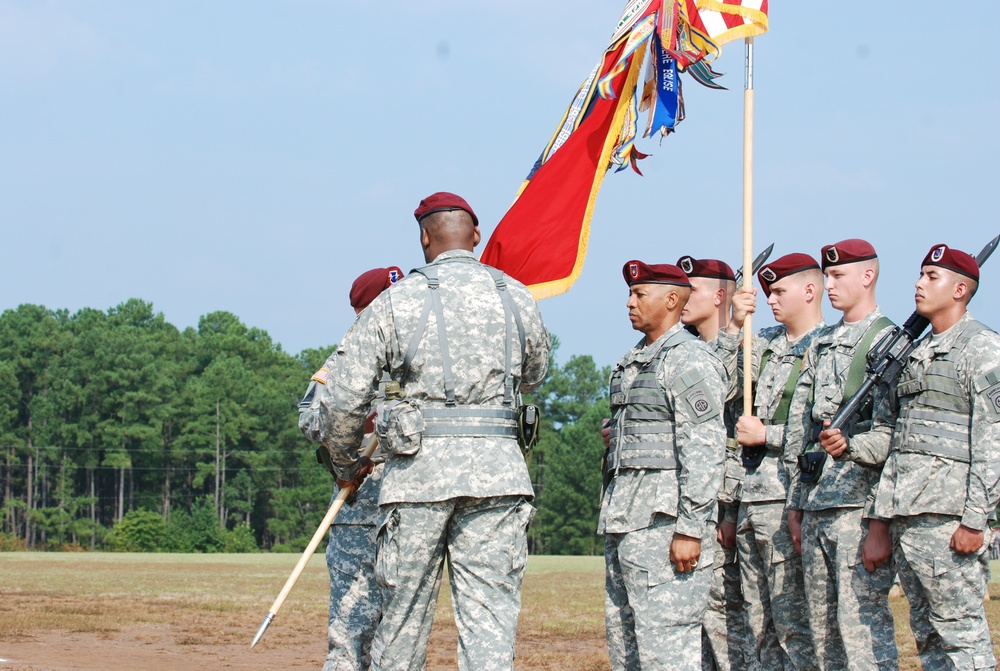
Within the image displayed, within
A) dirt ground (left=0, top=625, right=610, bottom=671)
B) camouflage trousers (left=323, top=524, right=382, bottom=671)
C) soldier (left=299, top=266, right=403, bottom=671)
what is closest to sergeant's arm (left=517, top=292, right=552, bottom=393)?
soldier (left=299, top=266, right=403, bottom=671)

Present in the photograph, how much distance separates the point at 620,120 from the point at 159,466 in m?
79.8

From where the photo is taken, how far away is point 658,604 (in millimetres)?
6215

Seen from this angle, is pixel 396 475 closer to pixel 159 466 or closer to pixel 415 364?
pixel 415 364

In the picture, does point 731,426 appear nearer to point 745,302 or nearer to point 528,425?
point 745,302

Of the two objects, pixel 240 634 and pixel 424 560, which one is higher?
pixel 424 560

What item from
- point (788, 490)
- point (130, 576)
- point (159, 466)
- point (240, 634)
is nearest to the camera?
point (788, 490)

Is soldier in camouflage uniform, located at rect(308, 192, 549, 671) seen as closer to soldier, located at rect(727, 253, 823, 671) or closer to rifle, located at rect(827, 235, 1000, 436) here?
rifle, located at rect(827, 235, 1000, 436)

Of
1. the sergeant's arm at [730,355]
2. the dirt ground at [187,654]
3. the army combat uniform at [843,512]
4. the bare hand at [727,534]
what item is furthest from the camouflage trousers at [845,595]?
the dirt ground at [187,654]

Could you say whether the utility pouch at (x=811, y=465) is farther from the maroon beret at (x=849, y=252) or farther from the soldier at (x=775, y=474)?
the maroon beret at (x=849, y=252)

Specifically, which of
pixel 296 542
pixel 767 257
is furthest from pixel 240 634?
pixel 296 542

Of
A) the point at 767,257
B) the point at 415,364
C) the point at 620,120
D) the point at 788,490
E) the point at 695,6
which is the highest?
the point at 695,6

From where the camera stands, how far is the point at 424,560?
5379 millimetres

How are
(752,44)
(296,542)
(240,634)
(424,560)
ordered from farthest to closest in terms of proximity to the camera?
(296,542), (240,634), (752,44), (424,560)

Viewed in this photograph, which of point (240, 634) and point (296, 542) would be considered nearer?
point (240, 634)
